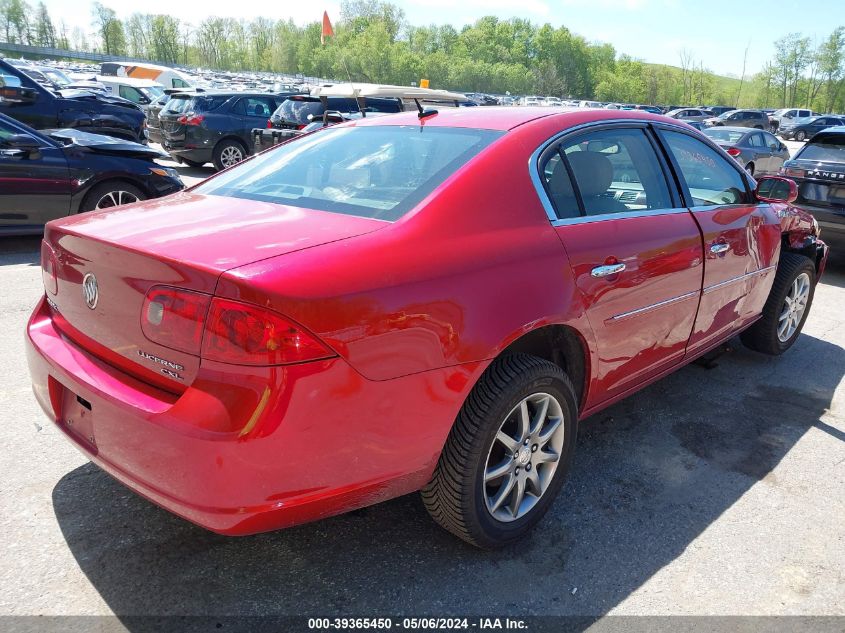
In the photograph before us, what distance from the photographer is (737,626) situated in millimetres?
2293

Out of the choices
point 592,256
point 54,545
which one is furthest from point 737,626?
point 54,545

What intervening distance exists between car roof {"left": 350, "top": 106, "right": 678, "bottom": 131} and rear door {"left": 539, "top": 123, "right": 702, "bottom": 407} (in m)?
0.07

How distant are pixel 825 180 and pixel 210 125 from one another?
422 inches

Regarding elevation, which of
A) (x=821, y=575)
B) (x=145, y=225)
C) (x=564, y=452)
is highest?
(x=145, y=225)

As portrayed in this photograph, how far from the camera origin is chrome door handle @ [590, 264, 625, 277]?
2.75 meters

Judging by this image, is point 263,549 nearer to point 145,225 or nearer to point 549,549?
point 549,549

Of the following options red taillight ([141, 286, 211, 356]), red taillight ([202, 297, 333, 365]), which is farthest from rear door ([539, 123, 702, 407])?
red taillight ([141, 286, 211, 356])

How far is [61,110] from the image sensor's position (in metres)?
12.0

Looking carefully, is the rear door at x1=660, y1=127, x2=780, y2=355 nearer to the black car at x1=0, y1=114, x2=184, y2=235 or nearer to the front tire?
the front tire

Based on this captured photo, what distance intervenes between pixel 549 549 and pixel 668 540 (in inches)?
20.1

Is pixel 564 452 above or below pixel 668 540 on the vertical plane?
above

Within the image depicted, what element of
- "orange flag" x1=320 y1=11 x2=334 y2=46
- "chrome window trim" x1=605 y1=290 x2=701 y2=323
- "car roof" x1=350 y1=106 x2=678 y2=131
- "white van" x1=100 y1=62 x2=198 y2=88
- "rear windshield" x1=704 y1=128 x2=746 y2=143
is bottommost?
"chrome window trim" x1=605 y1=290 x2=701 y2=323

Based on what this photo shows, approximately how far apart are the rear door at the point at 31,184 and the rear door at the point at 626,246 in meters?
5.87

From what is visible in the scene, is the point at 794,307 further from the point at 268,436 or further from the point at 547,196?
the point at 268,436
